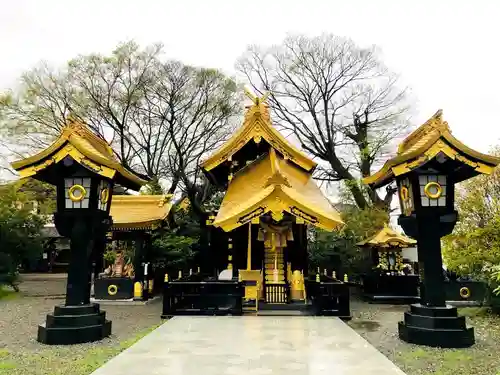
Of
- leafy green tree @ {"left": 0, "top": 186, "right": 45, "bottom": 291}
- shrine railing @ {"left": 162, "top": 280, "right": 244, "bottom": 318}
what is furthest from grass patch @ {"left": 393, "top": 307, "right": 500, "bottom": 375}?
leafy green tree @ {"left": 0, "top": 186, "right": 45, "bottom": 291}

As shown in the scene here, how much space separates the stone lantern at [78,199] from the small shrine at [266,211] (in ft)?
10.5

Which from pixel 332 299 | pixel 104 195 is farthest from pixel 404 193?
pixel 104 195

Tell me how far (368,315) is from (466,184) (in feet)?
28.3

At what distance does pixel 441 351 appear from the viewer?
702 cm

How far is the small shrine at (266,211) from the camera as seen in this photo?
10.6 meters

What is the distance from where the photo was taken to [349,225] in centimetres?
1922

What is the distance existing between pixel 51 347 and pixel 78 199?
9.34 feet

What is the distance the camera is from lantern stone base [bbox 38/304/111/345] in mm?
7718

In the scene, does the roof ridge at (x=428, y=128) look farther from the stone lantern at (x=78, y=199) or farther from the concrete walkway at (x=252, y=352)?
the stone lantern at (x=78, y=199)

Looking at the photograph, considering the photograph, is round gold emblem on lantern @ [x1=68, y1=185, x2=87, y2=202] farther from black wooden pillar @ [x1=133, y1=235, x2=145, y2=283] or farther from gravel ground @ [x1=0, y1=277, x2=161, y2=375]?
black wooden pillar @ [x1=133, y1=235, x2=145, y2=283]

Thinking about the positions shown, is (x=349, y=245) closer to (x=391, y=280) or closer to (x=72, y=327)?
(x=391, y=280)

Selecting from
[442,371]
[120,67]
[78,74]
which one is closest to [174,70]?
[120,67]

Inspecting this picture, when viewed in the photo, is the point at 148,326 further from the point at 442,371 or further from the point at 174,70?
the point at 174,70

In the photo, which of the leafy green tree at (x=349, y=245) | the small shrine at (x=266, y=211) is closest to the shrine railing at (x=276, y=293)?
the small shrine at (x=266, y=211)
